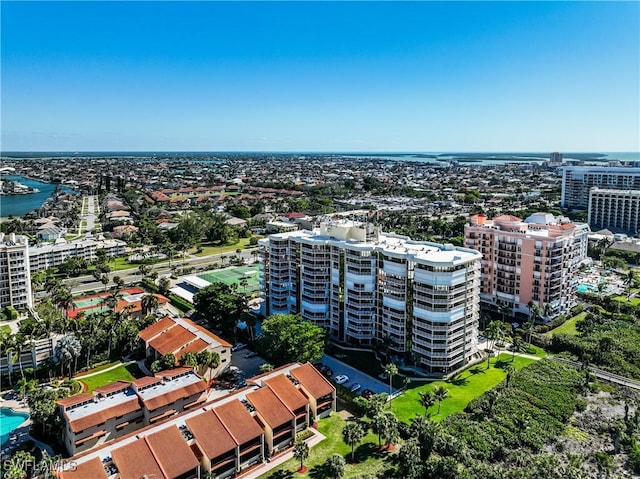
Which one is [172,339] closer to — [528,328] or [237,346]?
[237,346]

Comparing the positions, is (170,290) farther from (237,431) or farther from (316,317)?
(237,431)

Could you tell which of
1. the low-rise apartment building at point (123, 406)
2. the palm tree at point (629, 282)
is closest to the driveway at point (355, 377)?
the low-rise apartment building at point (123, 406)

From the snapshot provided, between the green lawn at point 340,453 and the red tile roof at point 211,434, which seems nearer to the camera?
the red tile roof at point 211,434

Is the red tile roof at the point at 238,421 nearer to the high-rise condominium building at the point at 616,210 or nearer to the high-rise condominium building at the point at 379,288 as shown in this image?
the high-rise condominium building at the point at 379,288

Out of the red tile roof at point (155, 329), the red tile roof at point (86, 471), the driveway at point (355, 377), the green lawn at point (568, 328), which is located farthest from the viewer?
the green lawn at point (568, 328)

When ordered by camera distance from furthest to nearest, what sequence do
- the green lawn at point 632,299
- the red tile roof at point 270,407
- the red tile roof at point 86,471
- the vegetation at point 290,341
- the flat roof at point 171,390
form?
the green lawn at point 632,299 → the vegetation at point 290,341 → the flat roof at point 171,390 → the red tile roof at point 270,407 → the red tile roof at point 86,471

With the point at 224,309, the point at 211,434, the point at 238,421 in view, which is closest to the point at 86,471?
the point at 211,434
